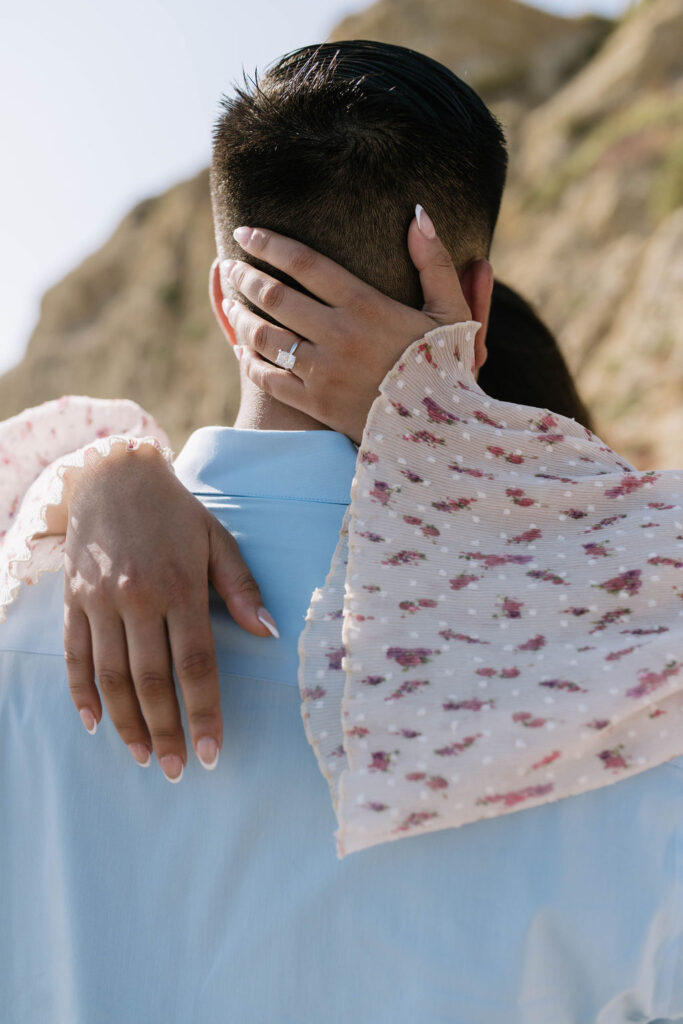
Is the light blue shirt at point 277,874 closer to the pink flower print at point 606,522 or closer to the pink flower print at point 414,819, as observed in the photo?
the pink flower print at point 414,819

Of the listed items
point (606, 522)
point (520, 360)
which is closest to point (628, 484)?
point (606, 522)

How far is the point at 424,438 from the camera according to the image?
1.13 meters

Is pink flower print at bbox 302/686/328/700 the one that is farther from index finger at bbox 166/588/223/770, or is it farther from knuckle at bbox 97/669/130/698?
knuckle at bbox 97/669/130/698

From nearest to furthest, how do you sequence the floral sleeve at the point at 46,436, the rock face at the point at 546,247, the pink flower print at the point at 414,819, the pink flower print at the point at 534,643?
the pink flower print at the point at 414,819 < the pink flower print at the point at 534,643 < the floral sleeve at the point at 46,436 < the rock face at the point at 546,247

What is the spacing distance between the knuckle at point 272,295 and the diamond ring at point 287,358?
7 centimetres

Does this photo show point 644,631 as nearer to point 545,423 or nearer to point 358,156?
point 545,423

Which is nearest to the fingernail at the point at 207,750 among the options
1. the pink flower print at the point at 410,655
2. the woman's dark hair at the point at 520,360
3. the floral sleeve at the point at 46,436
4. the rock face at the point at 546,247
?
the pink flower print at the point at 410,655

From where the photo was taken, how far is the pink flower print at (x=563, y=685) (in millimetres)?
915

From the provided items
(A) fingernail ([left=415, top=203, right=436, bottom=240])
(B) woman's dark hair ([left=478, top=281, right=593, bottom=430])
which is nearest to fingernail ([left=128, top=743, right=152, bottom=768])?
(A) fingernail ([left=415, top=203, right=436, bottom=240])

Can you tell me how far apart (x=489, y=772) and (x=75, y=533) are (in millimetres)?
617

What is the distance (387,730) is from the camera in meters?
0.94

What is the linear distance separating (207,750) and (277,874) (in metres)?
0.17

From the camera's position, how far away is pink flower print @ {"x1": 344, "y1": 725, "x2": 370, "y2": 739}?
93 cm

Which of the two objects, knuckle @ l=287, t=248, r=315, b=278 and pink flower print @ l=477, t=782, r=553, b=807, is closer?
pink flower print @ l=477, t=782, r=553, b=807
